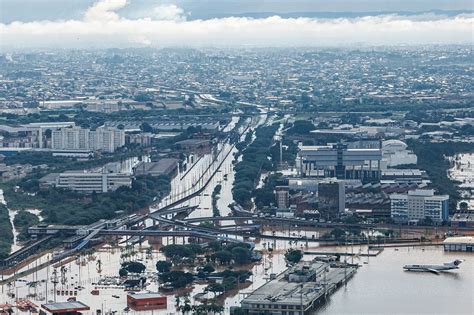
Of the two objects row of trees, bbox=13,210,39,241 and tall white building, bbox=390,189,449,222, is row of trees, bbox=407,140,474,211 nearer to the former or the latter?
tall white building, bbox=390,189,449,222

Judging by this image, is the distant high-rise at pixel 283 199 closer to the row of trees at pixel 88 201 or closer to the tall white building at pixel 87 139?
the row of trees at pixel 88 201

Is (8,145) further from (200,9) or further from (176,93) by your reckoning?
(200,9)

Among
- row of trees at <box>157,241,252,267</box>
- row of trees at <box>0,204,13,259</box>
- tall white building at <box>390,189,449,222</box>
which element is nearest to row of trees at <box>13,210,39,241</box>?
row of trees at <box>0,204,13,259</box>

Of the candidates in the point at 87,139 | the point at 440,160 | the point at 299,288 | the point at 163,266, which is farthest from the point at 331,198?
the point at 87,139

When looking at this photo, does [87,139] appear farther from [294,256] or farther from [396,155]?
[294,256]

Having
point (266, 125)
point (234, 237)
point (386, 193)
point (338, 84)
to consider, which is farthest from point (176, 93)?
point (234, 237)

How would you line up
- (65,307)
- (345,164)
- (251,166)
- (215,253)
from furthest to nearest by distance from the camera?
(251,166), (345,164), (215,253), (65,307)
